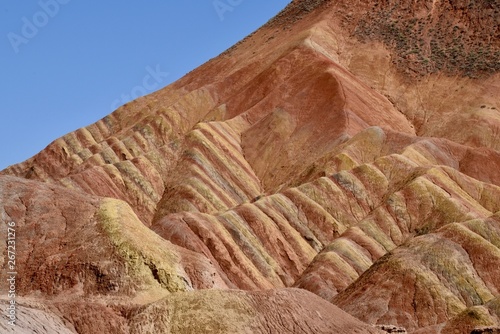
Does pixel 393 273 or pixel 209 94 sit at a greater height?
pixel 209 94

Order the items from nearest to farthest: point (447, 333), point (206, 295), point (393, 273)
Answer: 1. point (206, 295)
2. point (447, 333)
3. point (393, 273)

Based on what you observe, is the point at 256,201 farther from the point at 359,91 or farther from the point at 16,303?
the point at 16,303

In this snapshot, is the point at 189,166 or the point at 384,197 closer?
the point at 384,197

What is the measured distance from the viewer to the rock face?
44.7 metres

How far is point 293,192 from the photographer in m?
99.2

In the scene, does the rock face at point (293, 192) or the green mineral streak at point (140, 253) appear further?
the green mineral streak at point (140, 253)

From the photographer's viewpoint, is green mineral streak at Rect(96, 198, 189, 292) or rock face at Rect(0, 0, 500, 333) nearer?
rock face at Rect(0, 0, 500, 333)

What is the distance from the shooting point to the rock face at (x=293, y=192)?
147 feet

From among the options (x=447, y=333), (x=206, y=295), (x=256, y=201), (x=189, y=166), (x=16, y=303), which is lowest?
(x=447, y=333)

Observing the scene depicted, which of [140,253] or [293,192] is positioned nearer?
[140,253]

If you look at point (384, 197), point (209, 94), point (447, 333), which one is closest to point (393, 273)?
point (447, 333)

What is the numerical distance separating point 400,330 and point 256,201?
151ft

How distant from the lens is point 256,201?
96.9 m

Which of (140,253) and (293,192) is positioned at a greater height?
(293,192)
